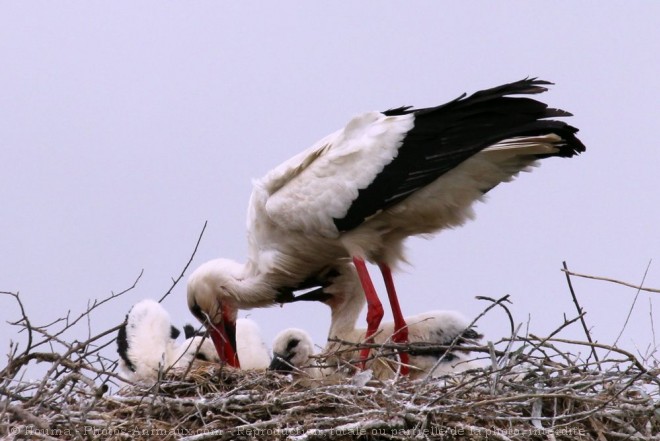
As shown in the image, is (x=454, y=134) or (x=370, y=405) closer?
(x=370, y=405)

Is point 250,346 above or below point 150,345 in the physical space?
below

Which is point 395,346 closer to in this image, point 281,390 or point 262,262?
point 281,390

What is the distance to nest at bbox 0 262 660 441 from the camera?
6102mm

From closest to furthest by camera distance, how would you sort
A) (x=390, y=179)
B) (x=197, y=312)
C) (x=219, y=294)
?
1. (x=390, y=179)
2. (x=219, y=294)
3. (x=197, y=312)

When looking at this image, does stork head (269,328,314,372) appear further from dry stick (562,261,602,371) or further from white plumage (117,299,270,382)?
dry stick (562,261,602,371)

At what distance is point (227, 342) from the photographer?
29.5 feet

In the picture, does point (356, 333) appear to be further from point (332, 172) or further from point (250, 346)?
point (332, 172)

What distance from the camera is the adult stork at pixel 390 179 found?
795 cm

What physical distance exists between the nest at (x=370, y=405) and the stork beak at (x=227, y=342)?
2.03m

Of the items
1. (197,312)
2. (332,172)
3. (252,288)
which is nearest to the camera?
(332,172)

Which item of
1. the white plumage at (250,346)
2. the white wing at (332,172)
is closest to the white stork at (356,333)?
the white plumage at (250,346)

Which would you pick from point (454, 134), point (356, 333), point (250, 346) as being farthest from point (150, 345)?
point (454, 134)

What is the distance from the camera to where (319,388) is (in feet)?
21.4

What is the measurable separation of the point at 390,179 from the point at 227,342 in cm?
168
